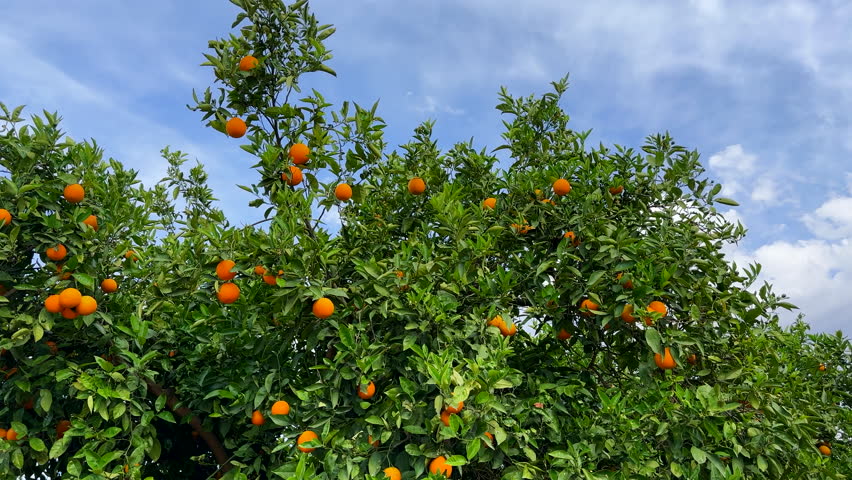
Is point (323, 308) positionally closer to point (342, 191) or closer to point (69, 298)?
point (342, 191)

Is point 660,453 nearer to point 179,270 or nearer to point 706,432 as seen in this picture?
point 706,432

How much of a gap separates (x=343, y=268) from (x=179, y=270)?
1.00 meters

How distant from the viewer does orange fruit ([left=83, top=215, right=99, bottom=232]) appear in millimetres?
3946

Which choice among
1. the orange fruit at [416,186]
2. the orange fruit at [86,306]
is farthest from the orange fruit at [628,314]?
the orange fruit at [86,306]

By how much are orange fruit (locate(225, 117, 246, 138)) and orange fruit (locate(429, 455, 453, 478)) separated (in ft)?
7.47

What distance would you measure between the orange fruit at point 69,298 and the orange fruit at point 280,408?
132 centimetres

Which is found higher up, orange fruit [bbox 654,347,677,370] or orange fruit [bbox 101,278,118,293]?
orange fruit [bbox 654,347,677,370]

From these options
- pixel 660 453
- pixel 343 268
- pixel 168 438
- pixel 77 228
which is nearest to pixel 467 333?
pixel 343 268

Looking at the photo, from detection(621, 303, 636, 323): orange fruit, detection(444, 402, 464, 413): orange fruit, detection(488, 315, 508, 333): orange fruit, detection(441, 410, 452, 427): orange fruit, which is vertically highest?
detection(621, 303, 636, 323): orange fruit

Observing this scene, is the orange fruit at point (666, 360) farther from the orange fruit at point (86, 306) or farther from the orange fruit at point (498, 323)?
the orange fruit at point (86, 306)

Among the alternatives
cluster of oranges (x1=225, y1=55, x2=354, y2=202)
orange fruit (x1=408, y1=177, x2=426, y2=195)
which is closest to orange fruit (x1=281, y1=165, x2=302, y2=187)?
cluster of oranges (x1=225, y1=55, x2=354, y2=202)

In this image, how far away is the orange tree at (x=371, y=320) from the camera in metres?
3.34

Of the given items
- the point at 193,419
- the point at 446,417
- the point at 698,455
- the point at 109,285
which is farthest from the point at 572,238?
the point at 109,285

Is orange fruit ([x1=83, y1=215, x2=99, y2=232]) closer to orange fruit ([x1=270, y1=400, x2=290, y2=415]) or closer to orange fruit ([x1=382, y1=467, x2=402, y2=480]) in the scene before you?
orange fruit ([x1=270, y1=400, x2=290, y2=415])
